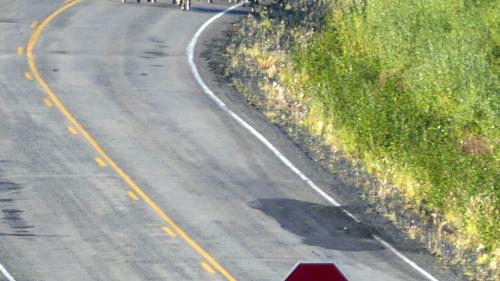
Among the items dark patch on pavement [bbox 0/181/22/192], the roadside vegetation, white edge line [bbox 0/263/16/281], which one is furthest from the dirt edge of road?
white edge line [bbox 0/263/16/281]

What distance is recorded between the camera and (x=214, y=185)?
25.0 meters

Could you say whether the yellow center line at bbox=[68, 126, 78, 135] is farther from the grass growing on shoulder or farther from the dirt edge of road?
the grass growing on shoulder

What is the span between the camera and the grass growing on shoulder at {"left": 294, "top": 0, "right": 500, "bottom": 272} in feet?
78.3


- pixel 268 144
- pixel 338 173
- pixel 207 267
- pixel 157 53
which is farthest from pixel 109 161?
pixel 157 53

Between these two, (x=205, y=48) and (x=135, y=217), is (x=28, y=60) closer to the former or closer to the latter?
(x=205, y=48)

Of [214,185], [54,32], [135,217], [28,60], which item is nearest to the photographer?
[135,217]

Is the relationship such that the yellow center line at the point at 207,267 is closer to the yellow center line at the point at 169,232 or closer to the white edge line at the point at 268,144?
the yellow center line at the point at 169,232

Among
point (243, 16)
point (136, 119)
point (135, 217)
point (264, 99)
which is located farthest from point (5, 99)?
point (243, 16)

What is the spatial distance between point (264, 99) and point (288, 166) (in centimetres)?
500

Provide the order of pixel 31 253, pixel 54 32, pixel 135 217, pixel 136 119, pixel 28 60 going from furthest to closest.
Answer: pixel 54 32, pixel 28 60, pixel 136 119, pixel 135 217, pixel 31 253

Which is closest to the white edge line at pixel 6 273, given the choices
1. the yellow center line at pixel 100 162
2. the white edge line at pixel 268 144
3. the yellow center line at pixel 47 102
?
the yellow center line at pixel 100 162

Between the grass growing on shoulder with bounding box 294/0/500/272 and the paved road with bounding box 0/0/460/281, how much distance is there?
1653 millimetres

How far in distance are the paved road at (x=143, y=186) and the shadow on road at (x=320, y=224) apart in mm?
35

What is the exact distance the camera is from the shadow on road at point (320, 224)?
72.4 feet
